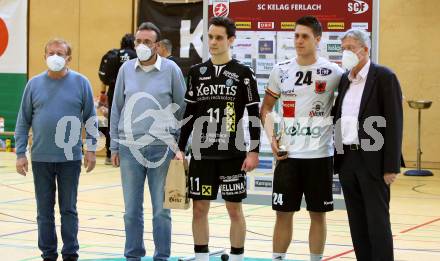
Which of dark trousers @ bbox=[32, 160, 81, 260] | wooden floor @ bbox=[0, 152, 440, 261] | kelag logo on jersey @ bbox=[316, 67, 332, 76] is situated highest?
kelag logo on jersey @ bbox=[316, 67, 332, 76]

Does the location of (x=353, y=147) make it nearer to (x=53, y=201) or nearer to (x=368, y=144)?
(x=368, y=144)

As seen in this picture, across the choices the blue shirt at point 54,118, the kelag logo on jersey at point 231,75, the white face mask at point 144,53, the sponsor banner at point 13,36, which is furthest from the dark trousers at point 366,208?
the sponsor banner at point 13,36

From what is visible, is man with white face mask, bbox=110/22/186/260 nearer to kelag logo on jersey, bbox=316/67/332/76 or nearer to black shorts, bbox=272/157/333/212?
black shorts, bbox=272/157/333/212

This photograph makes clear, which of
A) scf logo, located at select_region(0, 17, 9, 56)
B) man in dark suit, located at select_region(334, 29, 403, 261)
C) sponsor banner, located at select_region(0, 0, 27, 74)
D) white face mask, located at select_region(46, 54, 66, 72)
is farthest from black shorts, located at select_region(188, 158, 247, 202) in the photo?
scf logo, located at select_region(0, 17, 9, 56)

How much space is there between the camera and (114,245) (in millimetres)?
8453

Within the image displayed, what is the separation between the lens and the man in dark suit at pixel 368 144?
20.2ft

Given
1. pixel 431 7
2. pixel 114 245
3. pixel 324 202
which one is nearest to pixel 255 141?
pixel 324 202

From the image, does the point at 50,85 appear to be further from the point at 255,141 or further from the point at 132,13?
the point at 132,13

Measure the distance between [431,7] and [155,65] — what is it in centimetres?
1133

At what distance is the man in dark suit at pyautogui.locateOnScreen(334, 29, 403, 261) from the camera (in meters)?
6.15

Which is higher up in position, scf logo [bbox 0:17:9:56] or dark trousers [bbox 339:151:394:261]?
scf logo [bbox 0:17:9:56]

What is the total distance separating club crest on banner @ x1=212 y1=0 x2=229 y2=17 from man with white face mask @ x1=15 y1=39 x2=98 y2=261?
390 centimetres

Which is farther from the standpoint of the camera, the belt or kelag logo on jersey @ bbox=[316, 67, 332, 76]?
kelag logo on jersey @ bbox=[316, 67, 332, 76]

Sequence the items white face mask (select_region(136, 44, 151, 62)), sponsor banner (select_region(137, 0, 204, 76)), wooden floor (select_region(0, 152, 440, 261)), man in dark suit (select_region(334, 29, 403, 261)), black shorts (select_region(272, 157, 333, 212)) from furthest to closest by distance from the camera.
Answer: sponsor banner (select_region(137, 0, 204, 76)) → wooden floor (select_region(0, 152, 440, 261)) → white face mask (select_region(136, 44, 151, 62)) → black shorts (select_region(272, 157, 333, 212)) → man in dark suit (select_region(334, 29, 403, 261))
